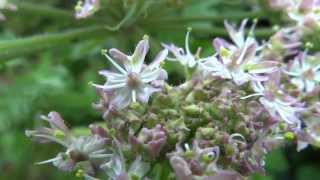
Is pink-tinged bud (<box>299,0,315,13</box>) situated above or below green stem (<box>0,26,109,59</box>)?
below

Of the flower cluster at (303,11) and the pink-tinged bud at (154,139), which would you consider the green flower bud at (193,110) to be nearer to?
the pink-tinged bud at (154,139)

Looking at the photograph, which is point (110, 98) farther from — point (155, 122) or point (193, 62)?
point (193, 62)

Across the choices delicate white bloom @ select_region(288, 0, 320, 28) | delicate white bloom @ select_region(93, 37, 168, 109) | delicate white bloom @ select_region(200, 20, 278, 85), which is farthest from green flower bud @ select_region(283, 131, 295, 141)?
delicate white bloom @ select_region(288, 0, 320, 28)

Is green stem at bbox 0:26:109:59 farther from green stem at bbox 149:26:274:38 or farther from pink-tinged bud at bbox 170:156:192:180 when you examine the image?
pink-tinged bud at bbox 170:156:192:180

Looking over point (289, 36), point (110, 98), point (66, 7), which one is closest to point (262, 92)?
point (110, 98)

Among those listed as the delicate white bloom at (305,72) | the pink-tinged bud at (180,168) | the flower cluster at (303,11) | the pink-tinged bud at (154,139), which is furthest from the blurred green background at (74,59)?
the pink-tinged bud at (180,168)
